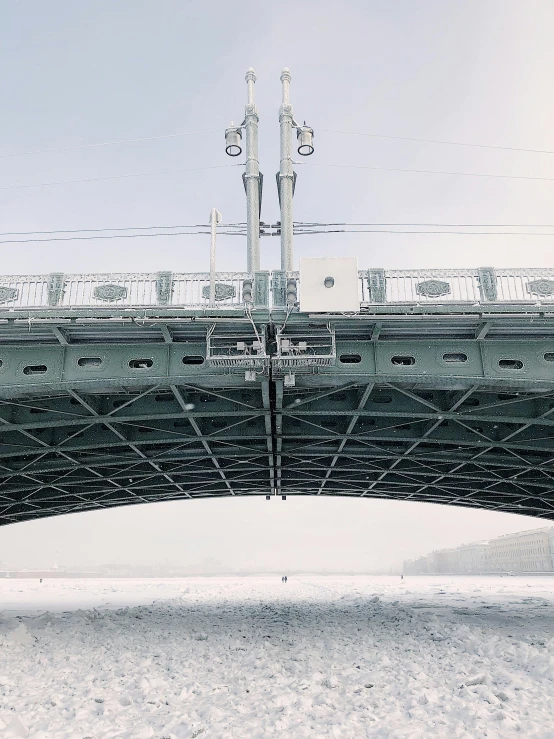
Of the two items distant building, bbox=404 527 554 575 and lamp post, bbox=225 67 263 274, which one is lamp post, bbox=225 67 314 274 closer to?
lamp post, bbox=225 67 263 274

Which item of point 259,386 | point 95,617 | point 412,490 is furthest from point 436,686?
point 412,490

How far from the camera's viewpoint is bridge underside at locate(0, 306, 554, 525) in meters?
18.6

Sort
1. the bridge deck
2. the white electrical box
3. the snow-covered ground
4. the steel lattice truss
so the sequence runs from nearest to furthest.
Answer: the snow-covered ground, the white electrical box, the bridge deck, the steel lattice truss

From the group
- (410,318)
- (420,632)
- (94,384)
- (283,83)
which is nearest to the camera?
(410,318)

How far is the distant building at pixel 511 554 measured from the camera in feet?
421

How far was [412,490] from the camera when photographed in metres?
42.6

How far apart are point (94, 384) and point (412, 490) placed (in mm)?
29519

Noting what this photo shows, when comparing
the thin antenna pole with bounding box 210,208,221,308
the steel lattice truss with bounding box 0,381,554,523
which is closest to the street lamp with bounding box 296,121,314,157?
the thin antenna pole with bounding box 210,208,221,308

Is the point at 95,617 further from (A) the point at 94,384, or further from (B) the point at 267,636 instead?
(A) the point at 94,384

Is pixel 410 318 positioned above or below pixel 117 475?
above

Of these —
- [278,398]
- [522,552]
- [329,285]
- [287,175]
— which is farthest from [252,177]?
[522,552]

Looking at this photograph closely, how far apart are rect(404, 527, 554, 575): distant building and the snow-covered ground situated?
391 ft

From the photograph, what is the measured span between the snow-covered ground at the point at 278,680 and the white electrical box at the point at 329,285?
379 inches

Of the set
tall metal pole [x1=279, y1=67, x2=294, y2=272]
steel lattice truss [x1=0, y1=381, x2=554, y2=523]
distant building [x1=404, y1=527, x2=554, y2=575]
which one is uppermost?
tall metal pole [x1=279, y1=67, x2=294, y2=272]
